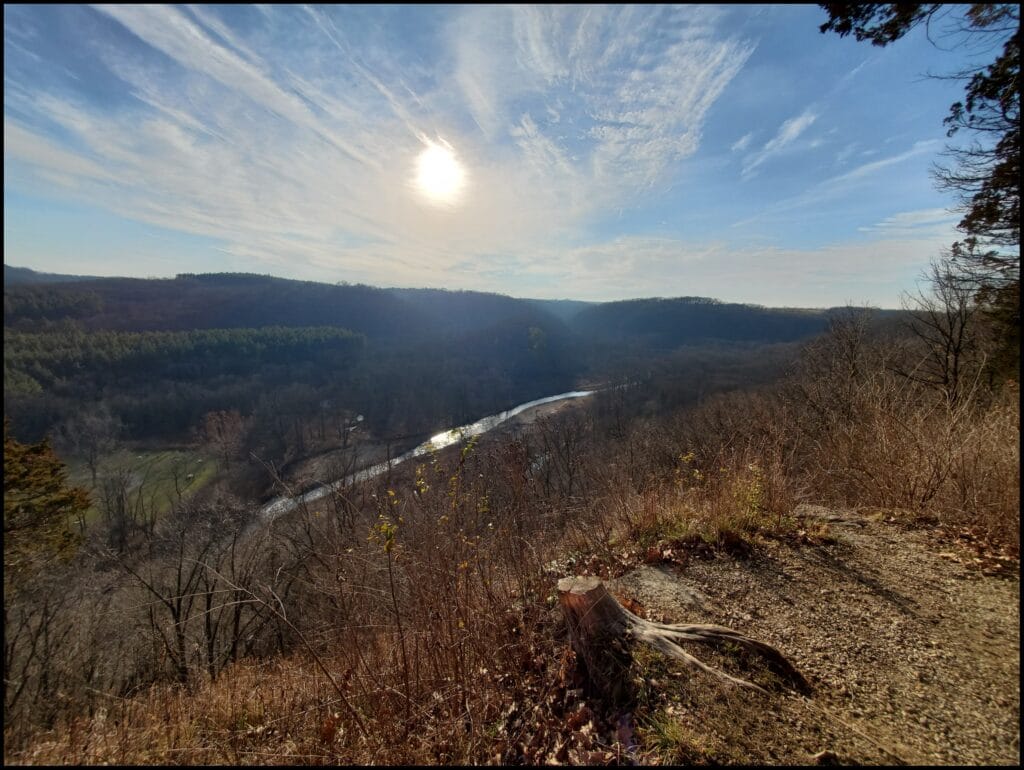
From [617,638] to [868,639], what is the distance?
185 cm

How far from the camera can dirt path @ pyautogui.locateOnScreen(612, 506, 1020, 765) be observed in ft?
7.72

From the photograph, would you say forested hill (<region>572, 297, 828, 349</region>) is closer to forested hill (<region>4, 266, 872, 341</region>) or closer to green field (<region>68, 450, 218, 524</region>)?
forested hill (<region>4, 266, 872, 341</region>)

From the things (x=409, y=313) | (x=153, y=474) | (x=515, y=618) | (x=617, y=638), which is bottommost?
(x=153, y=474)

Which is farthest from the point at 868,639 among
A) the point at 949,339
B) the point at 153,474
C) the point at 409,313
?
the point at 409,313

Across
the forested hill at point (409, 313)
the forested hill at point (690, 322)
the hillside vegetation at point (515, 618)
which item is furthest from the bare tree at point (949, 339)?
the forested hill at point (690, 322)

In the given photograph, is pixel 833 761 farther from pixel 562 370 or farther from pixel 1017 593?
pixel 562 370

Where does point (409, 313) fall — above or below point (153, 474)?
above

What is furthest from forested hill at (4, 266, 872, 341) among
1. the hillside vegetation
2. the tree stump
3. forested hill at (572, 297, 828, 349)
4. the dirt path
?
the dirt path

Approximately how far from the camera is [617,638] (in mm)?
3289

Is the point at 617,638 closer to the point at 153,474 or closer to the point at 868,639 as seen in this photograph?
the point at 868,639

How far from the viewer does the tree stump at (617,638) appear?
9.74ft

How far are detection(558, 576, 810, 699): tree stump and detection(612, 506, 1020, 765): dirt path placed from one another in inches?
9.2

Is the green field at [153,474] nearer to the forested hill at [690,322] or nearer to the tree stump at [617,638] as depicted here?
the tree stump at [617,638]

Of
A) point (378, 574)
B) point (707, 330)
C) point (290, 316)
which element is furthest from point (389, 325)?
point (378, 574)
